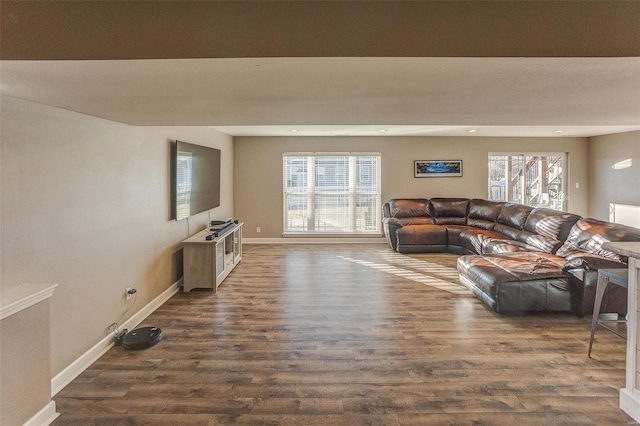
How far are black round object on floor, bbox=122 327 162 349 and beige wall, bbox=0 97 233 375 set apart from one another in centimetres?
19

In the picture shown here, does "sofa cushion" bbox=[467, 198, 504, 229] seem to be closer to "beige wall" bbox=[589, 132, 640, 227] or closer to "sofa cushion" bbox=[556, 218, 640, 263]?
"sofa cushion" bbox=[556, 218, 640, 263]

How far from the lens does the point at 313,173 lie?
7363mm

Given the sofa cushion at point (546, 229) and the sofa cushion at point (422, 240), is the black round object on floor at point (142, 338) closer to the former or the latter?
the sofa cushion at point (422, 240)

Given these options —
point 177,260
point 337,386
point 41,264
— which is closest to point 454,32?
point 337,386

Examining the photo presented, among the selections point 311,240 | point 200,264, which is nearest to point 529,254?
point 200,264

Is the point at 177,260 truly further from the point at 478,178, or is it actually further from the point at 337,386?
the point at 478,178

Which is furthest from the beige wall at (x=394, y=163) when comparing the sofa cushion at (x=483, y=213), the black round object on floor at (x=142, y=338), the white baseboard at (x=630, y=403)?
the white baseboard at (x=630, y=403)

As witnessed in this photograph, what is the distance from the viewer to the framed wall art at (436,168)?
7332 millimetres

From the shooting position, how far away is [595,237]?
3607 millimetres

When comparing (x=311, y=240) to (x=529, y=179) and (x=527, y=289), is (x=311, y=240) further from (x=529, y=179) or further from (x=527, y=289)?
(x=529, y=179)

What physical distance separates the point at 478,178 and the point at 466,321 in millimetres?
5088

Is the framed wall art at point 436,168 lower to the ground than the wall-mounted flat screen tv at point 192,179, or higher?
higher

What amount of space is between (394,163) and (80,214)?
20.1ft

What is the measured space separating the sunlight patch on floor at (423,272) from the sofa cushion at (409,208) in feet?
4.07
